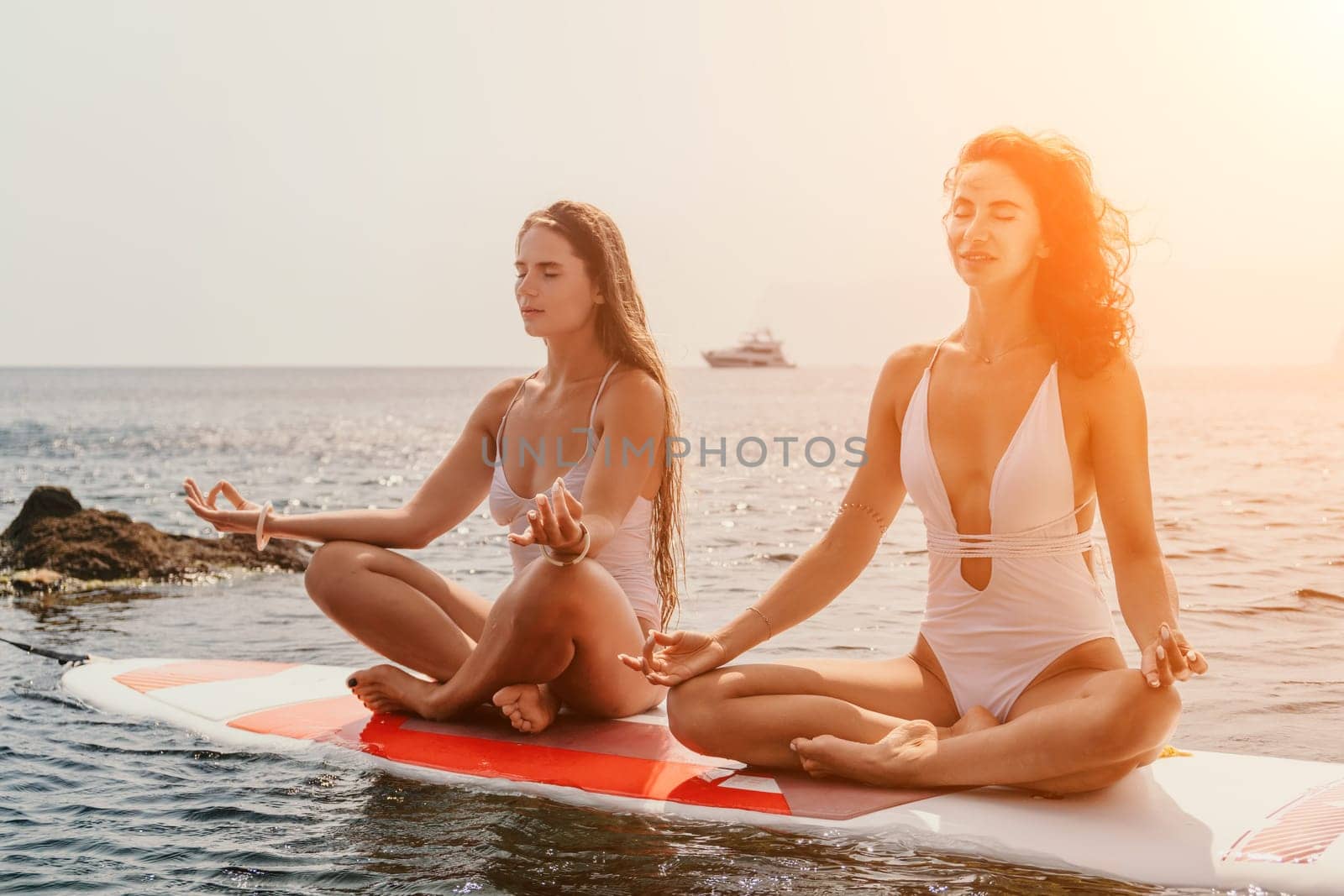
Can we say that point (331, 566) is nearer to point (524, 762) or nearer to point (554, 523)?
A: point (524, 762)

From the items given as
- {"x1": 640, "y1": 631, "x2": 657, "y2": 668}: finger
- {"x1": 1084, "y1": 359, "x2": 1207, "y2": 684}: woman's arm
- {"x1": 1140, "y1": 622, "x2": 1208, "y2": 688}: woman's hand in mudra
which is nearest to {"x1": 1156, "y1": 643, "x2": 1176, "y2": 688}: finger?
{"x1": 1140, "y1": 622, "x2": 1208, "y2": 688}: woman's hand in mudra

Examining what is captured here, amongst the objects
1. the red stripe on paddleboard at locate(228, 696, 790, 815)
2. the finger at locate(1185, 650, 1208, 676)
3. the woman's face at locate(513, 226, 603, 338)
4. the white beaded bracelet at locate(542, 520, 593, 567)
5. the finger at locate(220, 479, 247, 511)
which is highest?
the woman's face at locate(513, 226, 603, 338)

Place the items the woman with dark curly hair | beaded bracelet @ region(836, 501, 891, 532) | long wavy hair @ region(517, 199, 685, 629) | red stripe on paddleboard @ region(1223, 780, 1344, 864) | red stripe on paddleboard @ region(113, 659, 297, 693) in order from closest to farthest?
1. red stripe on paddleboard @ region(1223, 780, 1344, 864)
2. the woman with dark curly hair
3. beaded bracelet @ region(836, 501, 891, 532)
4. long wavy hair @ region(517, 199, 685, 629)
5. red stripe on paddleboard @ region(113, 659, 297, 693)

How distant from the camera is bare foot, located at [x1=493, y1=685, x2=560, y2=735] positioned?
13.9 feet

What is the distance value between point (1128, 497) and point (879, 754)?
1027 millimetres

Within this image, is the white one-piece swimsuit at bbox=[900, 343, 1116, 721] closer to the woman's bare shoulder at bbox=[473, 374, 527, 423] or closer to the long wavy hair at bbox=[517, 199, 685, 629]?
the long wavy hair at bbox=[517, 199, 685, 629]

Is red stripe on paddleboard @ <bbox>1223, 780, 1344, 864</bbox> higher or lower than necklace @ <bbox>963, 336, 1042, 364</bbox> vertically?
lower

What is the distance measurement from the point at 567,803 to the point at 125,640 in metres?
4.94

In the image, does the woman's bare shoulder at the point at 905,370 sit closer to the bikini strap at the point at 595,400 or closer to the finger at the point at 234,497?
the bikini strap at the point at 595,400

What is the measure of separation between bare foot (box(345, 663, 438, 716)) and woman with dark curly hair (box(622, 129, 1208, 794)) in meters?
1.16

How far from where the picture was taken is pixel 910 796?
11.7ft

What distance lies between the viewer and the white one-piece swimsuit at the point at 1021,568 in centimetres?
354

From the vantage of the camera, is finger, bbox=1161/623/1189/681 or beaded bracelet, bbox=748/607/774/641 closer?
finger, bbox=1161/623/1189/681

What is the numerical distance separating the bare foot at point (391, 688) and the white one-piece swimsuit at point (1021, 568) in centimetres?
198
